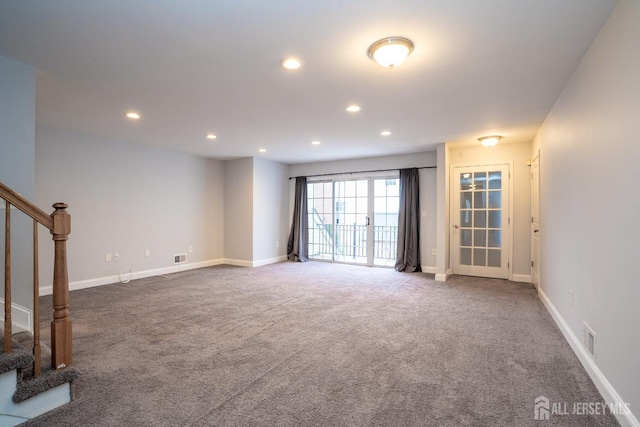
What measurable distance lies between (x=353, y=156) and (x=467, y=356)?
4874mm

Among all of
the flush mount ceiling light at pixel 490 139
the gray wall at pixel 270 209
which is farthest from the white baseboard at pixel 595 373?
the gray wall at pixel 270 209

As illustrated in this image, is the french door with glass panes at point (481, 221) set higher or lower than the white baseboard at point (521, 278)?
higher

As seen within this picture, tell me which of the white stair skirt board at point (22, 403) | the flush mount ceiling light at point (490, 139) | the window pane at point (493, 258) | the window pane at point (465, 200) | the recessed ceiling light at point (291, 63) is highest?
the recessed ceiling light at point (291, 63)

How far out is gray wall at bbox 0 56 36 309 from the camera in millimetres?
2494

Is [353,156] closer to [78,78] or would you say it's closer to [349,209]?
[349,209]

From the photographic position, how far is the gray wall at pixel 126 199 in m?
4.62

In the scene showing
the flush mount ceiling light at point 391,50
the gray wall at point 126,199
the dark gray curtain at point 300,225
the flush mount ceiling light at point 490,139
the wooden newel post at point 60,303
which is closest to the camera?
the wooden newel post at point 60,303

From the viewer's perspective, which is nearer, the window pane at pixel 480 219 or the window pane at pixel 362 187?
the window pane at pixel 480 219

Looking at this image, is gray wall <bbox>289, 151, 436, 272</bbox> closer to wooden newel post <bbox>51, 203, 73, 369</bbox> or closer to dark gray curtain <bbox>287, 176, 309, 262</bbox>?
dark gray curtain <bbox>287, 176, 309, 262</bbox>

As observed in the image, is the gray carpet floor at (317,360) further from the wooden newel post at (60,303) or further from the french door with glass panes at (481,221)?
the french door with glass panes at (481,221)

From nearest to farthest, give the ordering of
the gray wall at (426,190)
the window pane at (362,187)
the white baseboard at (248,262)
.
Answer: the gray wall at (426,190)
the white baseboard at (248,262)
the window pane at (362,187)

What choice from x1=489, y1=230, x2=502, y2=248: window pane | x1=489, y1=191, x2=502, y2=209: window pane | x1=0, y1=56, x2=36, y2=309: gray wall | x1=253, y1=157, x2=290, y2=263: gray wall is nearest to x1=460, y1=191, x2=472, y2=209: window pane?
x1=489, y1=191, x2=502, y2=209: window pane

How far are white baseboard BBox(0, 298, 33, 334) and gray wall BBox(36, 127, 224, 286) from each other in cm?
237

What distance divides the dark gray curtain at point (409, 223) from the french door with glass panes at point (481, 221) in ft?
2.19
